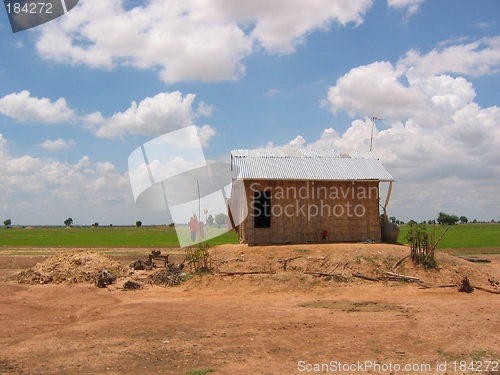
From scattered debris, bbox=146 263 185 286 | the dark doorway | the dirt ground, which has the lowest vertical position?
the dirt ground

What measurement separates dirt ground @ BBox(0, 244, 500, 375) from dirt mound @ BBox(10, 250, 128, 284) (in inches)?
20.9

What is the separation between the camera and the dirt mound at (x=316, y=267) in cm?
1510

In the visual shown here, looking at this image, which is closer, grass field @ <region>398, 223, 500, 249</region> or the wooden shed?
the wooden shed

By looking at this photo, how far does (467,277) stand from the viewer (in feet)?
50.1

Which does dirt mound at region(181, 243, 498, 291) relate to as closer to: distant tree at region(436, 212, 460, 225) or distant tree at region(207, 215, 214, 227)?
distant tree at region(207, 215, 214, 227)

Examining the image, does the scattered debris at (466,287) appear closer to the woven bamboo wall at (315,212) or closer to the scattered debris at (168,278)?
the woven bamboo wall at (315,212)

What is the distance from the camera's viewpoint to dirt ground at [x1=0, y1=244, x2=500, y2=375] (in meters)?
7.47

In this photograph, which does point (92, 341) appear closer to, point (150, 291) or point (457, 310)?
point (150, 291)

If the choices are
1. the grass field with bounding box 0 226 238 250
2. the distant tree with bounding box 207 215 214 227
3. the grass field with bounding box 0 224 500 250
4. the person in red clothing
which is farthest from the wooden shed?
the grass field with bounding box 0 224 500 250

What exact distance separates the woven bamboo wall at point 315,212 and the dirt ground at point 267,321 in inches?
48.8

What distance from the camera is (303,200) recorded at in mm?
18297

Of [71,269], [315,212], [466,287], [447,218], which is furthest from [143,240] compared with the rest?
[447,218]

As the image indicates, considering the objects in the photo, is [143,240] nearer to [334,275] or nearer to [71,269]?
[71,269]

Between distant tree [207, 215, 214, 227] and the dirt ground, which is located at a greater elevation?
distant tree [207, 215, 214, 227]
